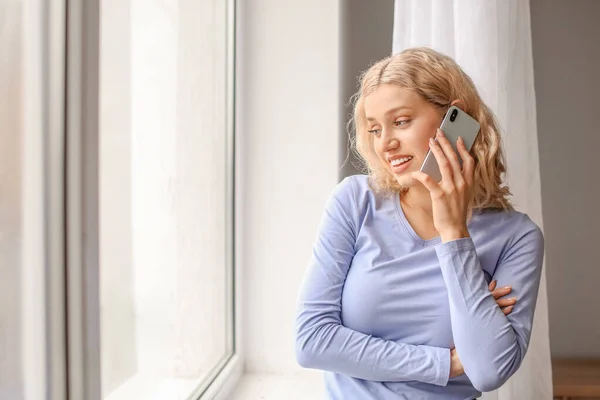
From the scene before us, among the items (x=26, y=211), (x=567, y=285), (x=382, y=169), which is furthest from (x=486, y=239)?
(x=567, y=285)

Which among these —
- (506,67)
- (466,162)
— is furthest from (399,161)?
(506,67)

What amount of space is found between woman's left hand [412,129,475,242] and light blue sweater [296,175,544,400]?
2 cm

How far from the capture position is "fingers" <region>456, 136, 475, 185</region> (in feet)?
3.26

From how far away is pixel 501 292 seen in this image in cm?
98

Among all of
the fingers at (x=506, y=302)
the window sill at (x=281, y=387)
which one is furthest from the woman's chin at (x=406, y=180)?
the window sill at (x=281, y=387)

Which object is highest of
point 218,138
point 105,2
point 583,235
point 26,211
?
point 105,2

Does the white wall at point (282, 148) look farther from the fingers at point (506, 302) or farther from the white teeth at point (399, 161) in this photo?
the fingers at point (506, 302)

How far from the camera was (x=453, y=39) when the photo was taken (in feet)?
4.38

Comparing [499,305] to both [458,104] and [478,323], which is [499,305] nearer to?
[478,323]

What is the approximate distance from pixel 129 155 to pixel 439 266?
54 cm

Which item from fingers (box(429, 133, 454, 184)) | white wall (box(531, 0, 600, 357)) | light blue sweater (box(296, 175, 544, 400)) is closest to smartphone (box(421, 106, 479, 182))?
fingers (box(429, 133, 454, 184))

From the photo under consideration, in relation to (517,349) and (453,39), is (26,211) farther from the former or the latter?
(453,39)

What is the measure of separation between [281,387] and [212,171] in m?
0.58

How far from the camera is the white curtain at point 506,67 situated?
1273 mm
